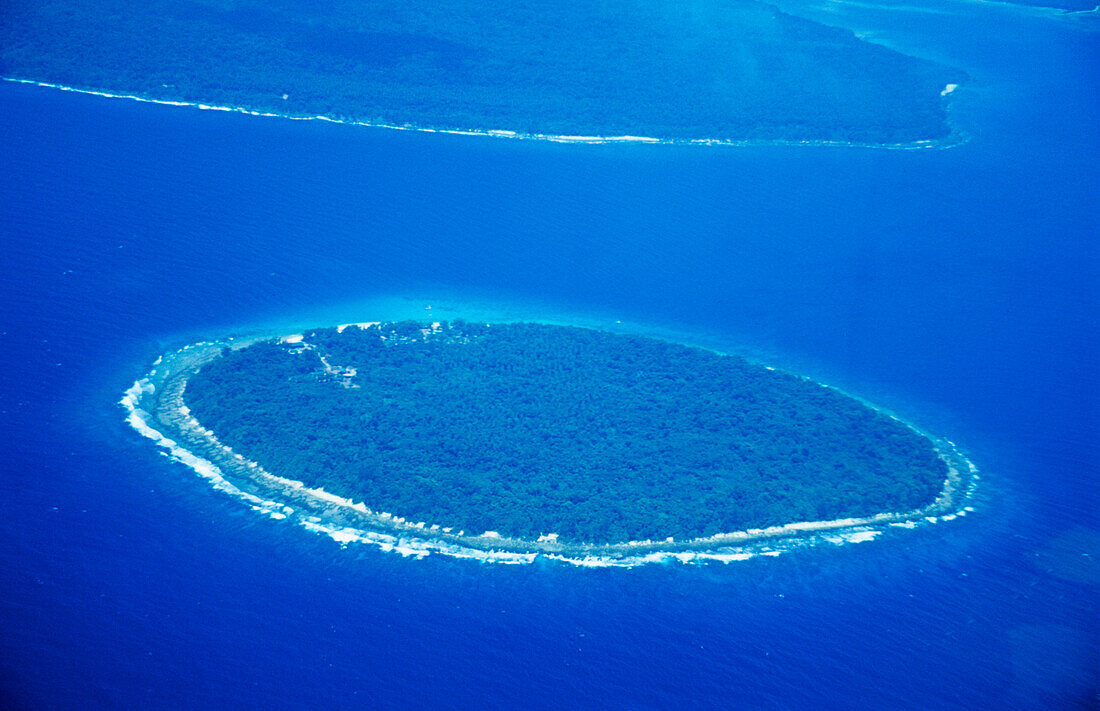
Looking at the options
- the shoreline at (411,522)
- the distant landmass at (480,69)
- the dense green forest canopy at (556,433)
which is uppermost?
the distant landmass at (480,69)

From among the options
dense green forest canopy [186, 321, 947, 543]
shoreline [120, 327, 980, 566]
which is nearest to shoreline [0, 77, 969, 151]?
dense green forest canopy [186, 321, 947, 543]

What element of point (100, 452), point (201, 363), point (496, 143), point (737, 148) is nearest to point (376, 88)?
point (496, 143)

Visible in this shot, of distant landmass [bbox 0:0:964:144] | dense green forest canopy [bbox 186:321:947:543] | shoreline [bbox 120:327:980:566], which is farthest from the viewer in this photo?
distant landmass [bbox 0:0:964:144]

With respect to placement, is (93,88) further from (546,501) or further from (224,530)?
(546,501)

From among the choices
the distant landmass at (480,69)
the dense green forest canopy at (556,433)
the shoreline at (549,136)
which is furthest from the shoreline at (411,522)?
the distant landmass at (480,69)

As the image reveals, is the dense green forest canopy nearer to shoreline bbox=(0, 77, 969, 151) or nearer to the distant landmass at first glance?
shoreline bbox=(0, 77, 969, 151)

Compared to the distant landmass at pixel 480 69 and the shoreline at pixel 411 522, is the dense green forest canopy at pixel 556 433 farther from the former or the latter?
the distant landmass at pixel 480 69
